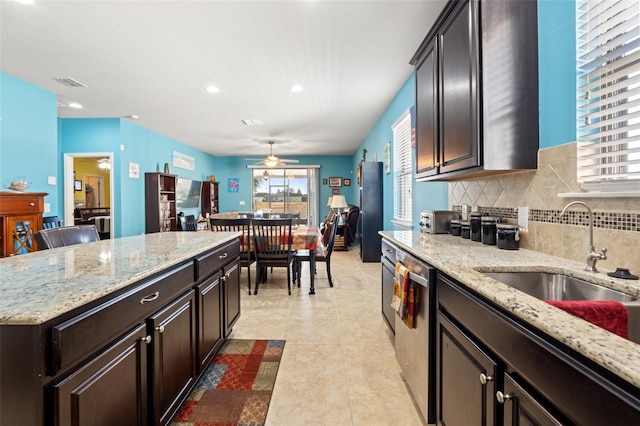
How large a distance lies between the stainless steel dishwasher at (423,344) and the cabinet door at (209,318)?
1241 mm

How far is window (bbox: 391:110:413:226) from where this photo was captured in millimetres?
3976

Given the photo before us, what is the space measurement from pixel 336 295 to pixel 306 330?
41.1 inches

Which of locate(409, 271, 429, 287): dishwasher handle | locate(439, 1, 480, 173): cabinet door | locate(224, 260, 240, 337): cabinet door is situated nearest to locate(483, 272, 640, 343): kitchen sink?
locate(409, 271, 429, 287): dishwasher handle

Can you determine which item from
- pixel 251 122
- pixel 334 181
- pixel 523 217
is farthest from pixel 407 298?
pixel 334 181

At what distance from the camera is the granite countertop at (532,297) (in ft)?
1.82

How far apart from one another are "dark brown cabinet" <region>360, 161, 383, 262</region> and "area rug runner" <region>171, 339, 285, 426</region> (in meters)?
3.42

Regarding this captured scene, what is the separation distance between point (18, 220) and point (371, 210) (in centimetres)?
492

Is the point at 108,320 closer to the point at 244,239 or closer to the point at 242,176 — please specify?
the point at 244,239

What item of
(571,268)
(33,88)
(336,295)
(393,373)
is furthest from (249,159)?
(571,268)

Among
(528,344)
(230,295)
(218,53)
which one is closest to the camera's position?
(528,344)

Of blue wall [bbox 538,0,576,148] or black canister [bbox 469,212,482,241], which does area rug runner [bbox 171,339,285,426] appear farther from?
blue wall [bbox 538,0,576,148]

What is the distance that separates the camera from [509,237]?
1690mm

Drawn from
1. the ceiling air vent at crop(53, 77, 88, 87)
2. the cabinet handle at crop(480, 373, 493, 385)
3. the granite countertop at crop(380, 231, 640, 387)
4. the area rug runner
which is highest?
the ceiling air vent at crop(53, 77, 88, 87)

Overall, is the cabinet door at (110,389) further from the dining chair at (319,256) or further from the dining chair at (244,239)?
the dining chair at (319,256)
